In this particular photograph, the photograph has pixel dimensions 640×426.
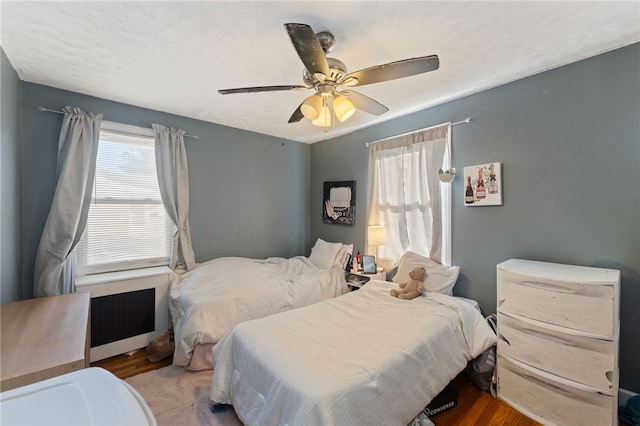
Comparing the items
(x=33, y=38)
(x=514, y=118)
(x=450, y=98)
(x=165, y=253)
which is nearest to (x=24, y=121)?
(x=33, y=38)

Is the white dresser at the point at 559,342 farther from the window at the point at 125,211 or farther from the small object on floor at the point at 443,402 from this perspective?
the window at the point at 125,211

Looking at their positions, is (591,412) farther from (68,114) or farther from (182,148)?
(68,114)

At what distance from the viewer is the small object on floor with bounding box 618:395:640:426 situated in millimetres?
1613

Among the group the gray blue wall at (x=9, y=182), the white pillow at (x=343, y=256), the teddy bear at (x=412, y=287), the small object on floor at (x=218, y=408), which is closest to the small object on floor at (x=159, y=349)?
the small object on floor at (x=218, y=408)

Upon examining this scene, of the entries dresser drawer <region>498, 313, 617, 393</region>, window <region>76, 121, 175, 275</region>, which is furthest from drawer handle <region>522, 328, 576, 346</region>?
window <region>76, 121, 175, 275</region>

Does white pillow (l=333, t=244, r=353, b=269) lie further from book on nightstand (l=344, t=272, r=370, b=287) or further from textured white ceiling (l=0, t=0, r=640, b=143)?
textured white ceiling (l=0, t=0, r=640, b=143)

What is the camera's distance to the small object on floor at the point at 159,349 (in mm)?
2404

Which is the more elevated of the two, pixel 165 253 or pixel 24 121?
pixel 24 121

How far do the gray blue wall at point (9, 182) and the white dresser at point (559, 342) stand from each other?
3638 millimetres

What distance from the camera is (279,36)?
5.42ft

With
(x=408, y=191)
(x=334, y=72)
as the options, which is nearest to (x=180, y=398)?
(x=334, y=72)

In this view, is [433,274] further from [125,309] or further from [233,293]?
[125,309]

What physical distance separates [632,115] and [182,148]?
4018 mm

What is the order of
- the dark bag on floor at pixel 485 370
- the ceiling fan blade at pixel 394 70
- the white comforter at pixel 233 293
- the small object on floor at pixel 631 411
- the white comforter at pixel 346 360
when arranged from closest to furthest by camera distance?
the white comforter at pixel 346 360, the ceiling fan blade at pixel 394 70, the small object on floor at pixel 631 411, the dark bag on floor at pixel 485 370, the white comforter at pixel 233 293
